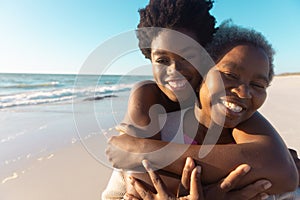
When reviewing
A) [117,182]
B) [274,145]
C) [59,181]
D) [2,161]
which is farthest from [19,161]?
[274,145]

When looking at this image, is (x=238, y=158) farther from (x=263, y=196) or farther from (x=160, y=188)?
(x=160, y=188)

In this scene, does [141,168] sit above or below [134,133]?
below

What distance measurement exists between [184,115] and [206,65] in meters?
0.31

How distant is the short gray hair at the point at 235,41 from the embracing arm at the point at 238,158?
1.42 feet

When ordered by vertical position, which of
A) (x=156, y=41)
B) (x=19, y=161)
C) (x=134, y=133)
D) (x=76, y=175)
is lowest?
(x=76, y=175)

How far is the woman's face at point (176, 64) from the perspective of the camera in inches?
63.1

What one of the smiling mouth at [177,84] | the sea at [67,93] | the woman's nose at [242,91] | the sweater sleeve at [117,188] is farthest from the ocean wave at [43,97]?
the woman's nose at [242,91]

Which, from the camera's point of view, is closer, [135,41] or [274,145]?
[274,145]

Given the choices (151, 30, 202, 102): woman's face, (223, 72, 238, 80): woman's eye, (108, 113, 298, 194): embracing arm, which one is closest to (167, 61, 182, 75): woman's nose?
(151, 30, 202, 102): woman's face

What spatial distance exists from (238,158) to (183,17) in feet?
2.97

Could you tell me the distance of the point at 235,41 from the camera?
1.46 meters

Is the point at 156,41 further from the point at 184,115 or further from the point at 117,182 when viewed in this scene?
the point at 117,182

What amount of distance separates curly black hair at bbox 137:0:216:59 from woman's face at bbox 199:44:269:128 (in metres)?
0.32

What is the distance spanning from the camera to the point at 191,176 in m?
1.21
